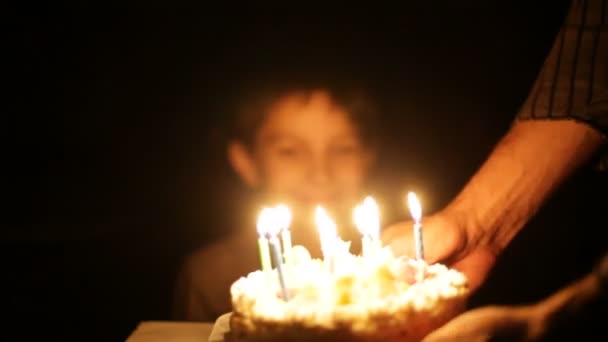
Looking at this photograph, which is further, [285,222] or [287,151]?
[287,151]

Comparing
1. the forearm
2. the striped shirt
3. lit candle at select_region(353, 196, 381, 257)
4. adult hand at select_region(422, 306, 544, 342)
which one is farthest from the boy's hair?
adult hand at select_region(422, 306, 544, 342)

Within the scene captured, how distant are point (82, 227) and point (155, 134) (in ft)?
2.18

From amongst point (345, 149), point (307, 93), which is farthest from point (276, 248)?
point (307, 93)

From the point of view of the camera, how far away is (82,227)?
4.01 m

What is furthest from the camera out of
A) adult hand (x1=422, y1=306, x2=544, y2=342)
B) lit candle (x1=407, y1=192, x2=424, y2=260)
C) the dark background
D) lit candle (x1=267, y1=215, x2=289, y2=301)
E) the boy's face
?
the dark background

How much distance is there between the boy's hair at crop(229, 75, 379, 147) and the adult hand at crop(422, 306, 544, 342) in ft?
4.63

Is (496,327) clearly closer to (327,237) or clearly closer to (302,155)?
(327,237)

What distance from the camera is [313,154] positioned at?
9.24 ft

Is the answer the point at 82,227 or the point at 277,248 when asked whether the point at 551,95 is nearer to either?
the point at 277,248

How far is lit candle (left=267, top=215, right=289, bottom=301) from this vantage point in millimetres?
1682

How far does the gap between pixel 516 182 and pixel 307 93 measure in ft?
3.03

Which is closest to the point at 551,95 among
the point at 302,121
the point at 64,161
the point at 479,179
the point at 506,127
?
the point at 479,179

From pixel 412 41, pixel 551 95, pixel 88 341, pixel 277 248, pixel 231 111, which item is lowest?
pixel 88 341

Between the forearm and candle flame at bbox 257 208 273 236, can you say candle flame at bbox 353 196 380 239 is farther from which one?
the forearm
